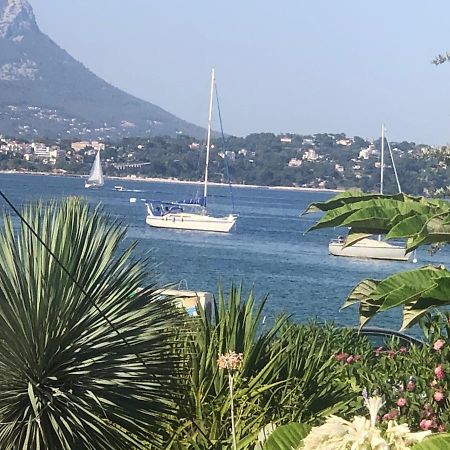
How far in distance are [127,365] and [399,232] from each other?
6.81 ft

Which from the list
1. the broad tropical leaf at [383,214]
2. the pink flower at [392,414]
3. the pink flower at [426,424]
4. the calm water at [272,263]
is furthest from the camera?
the calm water at [272,263]

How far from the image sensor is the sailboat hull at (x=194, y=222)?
7681 cm

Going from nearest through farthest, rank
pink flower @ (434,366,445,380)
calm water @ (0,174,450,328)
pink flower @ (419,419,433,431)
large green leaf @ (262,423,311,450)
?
large green leaf @ (262,423,311,450), pink flower @ (419,419,433,431), pink flower @ (434,366,445,380), calm water @ (0,174,450,328)

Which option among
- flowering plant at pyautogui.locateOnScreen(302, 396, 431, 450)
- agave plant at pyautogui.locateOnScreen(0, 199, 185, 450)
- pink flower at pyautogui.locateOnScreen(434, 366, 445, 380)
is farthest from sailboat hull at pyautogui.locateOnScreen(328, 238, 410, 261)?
flowering plant at pyautogui.locateOnScreen(302, 396, 431, 450)

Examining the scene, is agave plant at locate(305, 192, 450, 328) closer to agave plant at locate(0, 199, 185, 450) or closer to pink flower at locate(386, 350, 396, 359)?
agave plant at locate(0, 199, 185, 450)

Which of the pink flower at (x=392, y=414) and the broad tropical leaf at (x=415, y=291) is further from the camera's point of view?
the pink flower at (x=392, y=414)

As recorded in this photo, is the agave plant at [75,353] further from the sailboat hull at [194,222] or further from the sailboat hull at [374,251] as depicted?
the sailboat hull at [194,222]

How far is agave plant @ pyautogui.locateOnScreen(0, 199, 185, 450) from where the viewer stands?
19.2ft

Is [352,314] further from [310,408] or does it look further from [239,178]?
[239,178]

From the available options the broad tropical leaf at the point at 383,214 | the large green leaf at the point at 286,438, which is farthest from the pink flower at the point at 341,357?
the large green leaf at the point at 286,438

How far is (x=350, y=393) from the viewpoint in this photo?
6.88 meters

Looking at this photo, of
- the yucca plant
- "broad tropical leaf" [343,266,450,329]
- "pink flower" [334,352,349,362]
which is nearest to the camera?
"broad tropical leaf" [343,266,450,329]

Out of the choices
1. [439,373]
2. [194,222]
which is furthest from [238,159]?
[439,373]

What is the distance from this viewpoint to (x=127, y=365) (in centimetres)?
602
